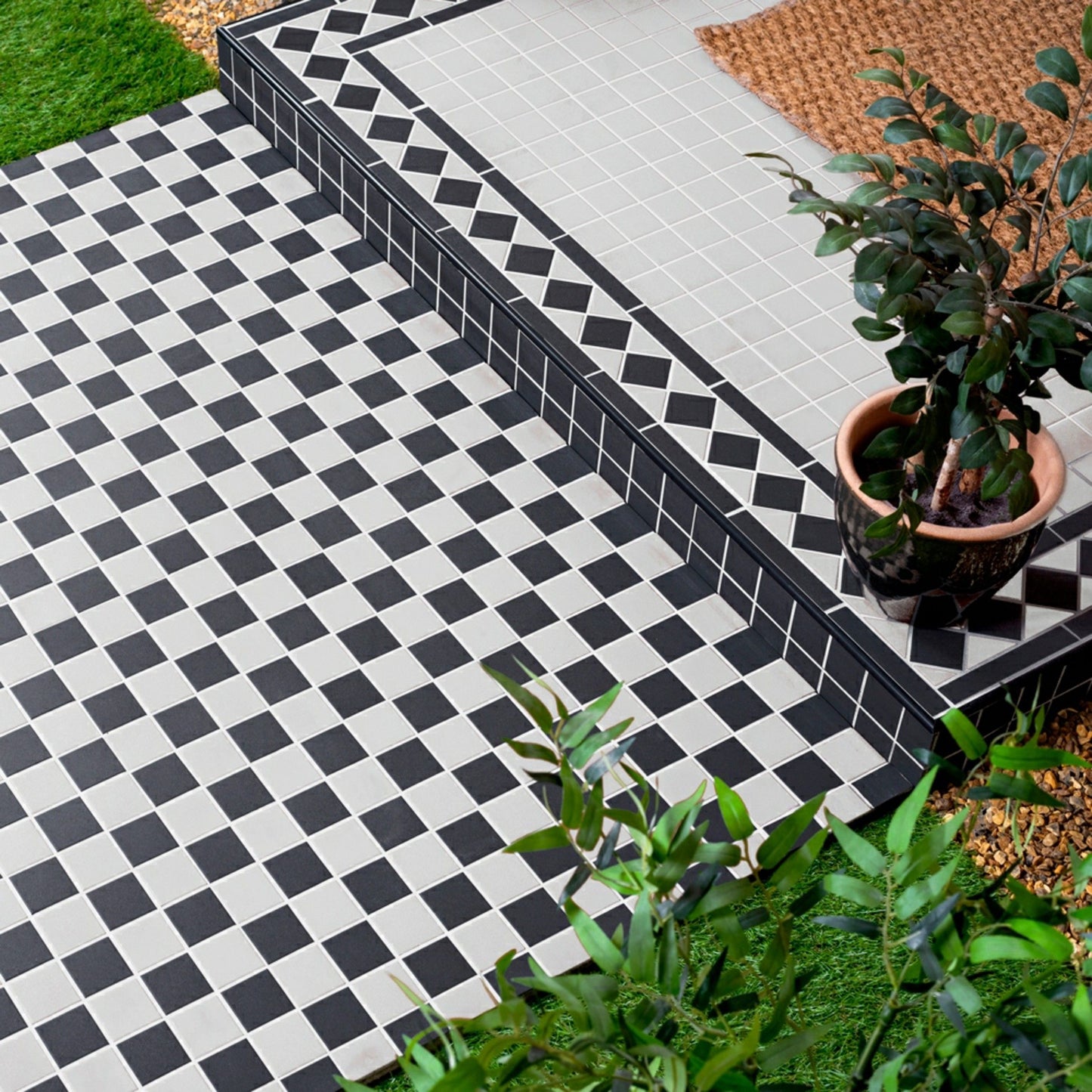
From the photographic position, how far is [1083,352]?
2109 mm

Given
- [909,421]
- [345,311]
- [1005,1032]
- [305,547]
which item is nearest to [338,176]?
[345,311]

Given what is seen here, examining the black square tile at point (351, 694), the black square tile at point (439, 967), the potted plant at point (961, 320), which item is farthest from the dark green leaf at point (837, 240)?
→ the black square tile at point (351, 694)

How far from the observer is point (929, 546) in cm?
249

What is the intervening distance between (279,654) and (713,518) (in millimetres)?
849

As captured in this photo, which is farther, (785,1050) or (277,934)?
(277,934)

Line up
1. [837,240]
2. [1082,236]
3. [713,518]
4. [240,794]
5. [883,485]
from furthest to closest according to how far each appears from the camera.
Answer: [713,518]
[240,794]
[883,485]
[1082,236]
[837,240]

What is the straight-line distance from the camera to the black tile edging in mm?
2623

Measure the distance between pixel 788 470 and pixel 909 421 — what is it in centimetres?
35

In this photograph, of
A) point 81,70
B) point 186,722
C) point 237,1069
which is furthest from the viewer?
point 81,70

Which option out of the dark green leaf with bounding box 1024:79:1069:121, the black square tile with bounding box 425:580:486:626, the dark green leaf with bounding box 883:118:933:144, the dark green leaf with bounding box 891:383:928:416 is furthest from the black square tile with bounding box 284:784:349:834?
the dark green leaf with bounding box 1024:79:1069:121

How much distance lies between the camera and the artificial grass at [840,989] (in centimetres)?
231

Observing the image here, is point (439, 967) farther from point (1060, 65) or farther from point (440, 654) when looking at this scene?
point (1060, 65)

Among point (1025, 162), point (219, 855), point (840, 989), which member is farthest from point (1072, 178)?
point (219, 855)

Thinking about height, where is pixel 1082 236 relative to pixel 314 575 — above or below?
above
